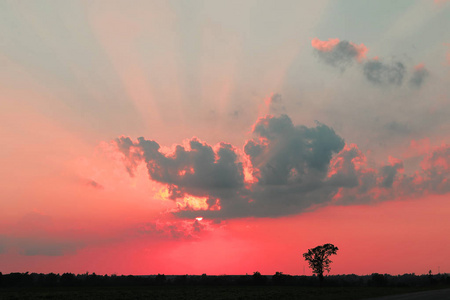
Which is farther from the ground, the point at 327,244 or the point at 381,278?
the point at 327,244

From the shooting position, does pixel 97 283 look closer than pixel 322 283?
No

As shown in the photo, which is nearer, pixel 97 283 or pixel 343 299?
pixel 343 299

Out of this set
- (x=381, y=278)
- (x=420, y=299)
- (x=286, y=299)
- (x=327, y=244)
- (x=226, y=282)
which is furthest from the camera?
(x=226, y=282)

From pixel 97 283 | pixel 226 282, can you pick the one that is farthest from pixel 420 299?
pixel 97 283

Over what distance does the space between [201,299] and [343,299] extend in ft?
87.3

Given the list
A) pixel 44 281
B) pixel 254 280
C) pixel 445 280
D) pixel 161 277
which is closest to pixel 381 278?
pixel 445 280

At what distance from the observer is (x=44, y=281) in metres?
158

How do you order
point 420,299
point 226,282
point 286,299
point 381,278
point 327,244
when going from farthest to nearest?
1. point 226,282
2. point 381,278
3. point 327,244
4. point 286,299
5. point 420,299

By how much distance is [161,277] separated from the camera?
176 m

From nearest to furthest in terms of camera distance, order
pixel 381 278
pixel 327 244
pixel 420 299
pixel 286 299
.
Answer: pixel 420 299, pixel 286 299, pixel 327 244, pixel 381 278

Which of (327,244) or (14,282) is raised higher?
(327,244)

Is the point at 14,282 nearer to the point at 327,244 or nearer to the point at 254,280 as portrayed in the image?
the point at 254,280

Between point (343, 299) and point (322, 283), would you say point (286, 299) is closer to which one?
point (343, 299)

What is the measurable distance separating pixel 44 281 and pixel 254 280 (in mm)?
81741
